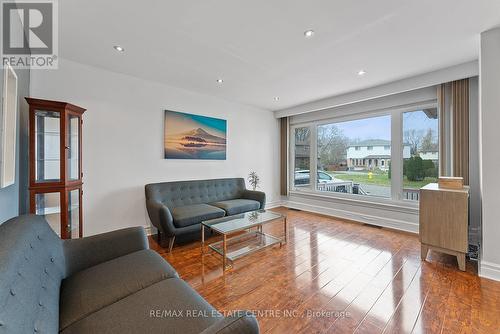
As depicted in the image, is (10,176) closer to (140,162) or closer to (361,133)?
(140,162)

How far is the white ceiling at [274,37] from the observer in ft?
5.73

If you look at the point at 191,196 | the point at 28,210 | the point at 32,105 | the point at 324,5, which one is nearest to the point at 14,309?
the point at 28,210

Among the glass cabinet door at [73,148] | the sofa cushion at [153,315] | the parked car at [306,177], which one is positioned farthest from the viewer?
the parked car at [306,177]

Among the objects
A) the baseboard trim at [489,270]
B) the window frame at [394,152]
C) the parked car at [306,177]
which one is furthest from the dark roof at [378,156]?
the baseboard trim at [489,270]

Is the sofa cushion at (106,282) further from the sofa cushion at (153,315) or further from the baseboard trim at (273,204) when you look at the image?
the baseboard trim at (273,204)

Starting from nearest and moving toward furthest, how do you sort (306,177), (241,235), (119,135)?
(119,135) < (241,235) < (306,177)

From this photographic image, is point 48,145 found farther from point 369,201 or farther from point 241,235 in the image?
point 369,201

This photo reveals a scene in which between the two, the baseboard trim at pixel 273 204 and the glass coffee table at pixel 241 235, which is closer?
the glass coffee table at pixel 241 235

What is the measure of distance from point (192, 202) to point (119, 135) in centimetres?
150

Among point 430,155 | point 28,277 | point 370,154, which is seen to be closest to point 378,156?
point 370,154

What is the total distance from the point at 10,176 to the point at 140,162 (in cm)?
170

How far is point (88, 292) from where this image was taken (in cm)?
117

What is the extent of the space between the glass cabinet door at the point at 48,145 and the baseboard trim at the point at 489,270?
446 cm

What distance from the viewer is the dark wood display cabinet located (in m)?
2.02
